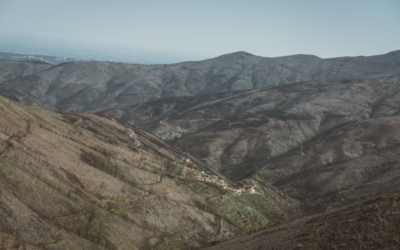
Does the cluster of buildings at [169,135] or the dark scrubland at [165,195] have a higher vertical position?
the dark scrubland at [165,195]

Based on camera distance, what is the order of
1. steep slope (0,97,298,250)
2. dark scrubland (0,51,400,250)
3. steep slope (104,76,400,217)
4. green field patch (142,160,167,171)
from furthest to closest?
steep slope (104,76,400,217), green field patch (142,160,167,171), steep slope (0,97,298,250), dark scrubland (0,51,400,250)

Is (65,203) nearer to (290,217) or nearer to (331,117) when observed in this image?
(290,217)

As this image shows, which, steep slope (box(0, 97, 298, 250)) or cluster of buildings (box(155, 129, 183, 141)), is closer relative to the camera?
steep slope (box(0, 97, 298, 250))

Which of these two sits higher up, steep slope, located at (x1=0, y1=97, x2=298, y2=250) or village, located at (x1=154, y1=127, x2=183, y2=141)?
steep slope, located at (x1=0, y1=97, x2=298, y2=250)

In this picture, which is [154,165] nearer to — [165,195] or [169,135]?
[165,195]

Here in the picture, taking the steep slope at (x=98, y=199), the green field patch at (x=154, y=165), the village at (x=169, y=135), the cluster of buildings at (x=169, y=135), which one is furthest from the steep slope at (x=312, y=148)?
the green field patch at (x=154, y=165)

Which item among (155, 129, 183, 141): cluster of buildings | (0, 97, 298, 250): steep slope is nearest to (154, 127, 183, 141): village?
(155, 129, 183, 141): cluster of buildings

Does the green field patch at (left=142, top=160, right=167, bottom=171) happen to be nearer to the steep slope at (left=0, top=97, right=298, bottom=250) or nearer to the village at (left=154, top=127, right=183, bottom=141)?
the steep slope at (left=0, top=97, right=298, bottom=250)

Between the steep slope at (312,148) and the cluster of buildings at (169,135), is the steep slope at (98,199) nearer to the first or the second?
the steep slope at (312,148)

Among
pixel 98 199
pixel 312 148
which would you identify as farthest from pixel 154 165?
pixel 312 148
